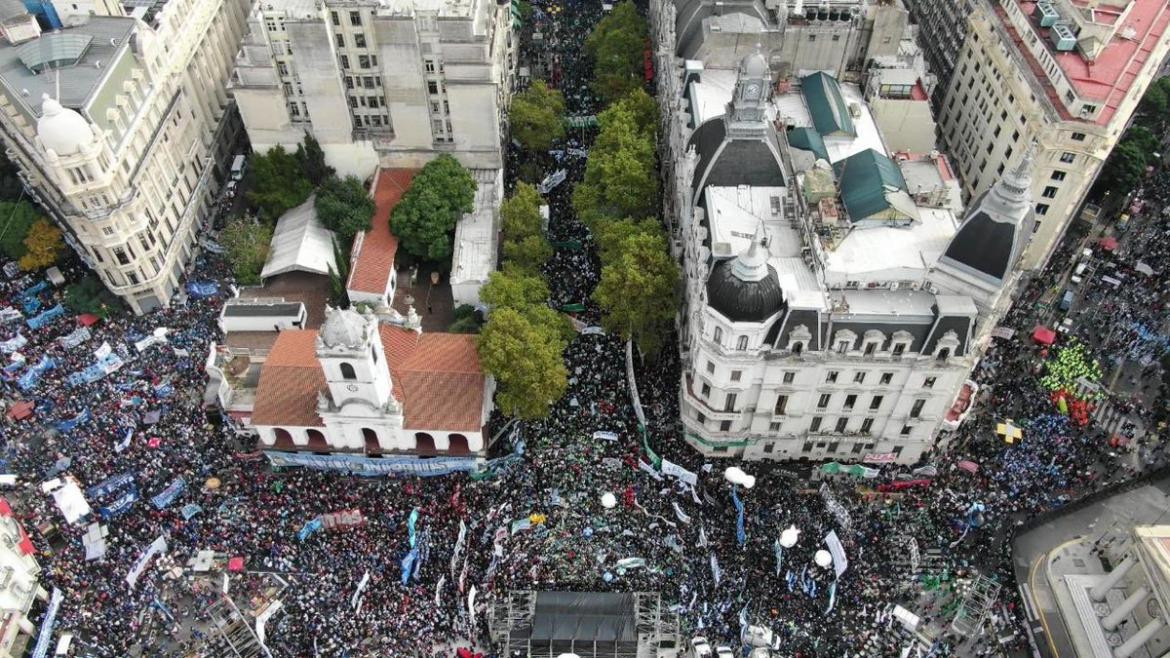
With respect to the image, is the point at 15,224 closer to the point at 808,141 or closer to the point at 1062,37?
the point at 808,141

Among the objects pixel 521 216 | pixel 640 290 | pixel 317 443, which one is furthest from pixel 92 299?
pixel 640 290

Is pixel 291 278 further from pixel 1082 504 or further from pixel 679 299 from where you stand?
pixel 1082 504

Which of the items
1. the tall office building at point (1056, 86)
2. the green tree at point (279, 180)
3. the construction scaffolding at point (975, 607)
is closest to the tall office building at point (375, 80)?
the green tree at point (279, 180)

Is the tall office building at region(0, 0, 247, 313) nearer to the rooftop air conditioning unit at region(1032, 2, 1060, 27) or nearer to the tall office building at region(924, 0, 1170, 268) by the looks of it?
the tall office building at region(924, 0, 1170, 268)

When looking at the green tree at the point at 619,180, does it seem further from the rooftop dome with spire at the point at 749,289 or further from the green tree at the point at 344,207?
the rooftop dome with spire at the point at 749,289

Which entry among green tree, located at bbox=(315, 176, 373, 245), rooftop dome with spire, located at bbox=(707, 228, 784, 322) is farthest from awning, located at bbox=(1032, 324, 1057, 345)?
green tree, located at bbox=(315, 176, 373, 245)

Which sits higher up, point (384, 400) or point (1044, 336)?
point (384, 400)
